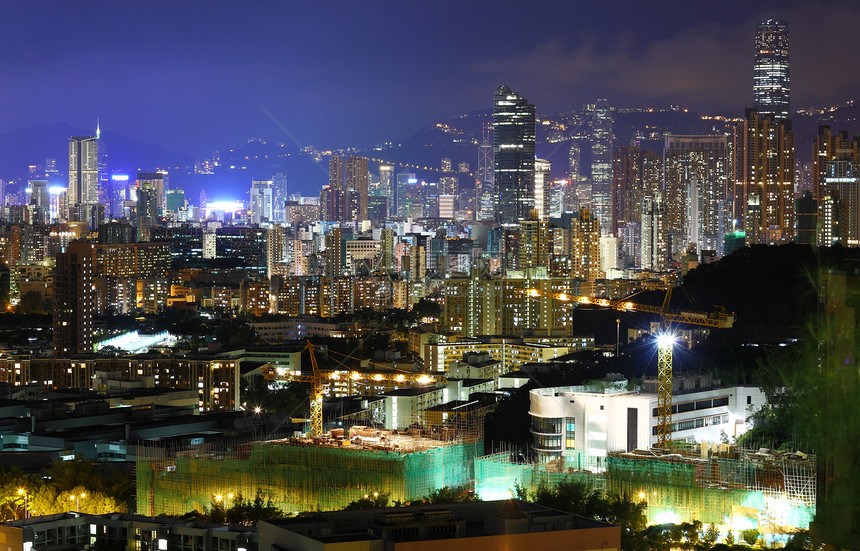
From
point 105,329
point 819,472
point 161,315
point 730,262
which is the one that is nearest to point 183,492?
point 819,472

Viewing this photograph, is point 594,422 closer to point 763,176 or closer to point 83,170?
point 763,176

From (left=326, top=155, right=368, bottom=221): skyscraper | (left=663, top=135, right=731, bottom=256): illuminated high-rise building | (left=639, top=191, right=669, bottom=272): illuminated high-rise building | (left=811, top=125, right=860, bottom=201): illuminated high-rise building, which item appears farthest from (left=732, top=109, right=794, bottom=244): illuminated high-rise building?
(left=326, top=155, right=368, bottom=221): skyscraper

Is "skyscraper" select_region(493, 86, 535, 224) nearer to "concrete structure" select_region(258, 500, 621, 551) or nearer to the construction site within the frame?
the construction site

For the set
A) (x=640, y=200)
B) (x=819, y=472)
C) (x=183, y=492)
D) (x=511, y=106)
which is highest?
(x=511, y=106)

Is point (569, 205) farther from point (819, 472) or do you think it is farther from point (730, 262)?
point (819, 472)

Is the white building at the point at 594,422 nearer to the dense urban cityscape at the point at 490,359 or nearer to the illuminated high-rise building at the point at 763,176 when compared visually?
the dense urban cityscape at the point at 490,359

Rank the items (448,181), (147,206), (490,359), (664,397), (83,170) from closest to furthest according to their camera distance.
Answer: (664,397), (490,359), (147,206), (83,170), (448,181)

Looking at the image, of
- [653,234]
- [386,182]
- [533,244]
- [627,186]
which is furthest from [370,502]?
[386,182]
